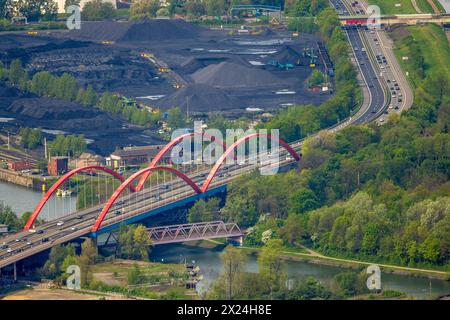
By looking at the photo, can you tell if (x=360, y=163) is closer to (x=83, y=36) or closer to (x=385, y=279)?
(x=385, y=279)

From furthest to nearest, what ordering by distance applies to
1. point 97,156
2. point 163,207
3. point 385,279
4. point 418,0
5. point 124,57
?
point 418,0 < point 124,57 < point 97,156 < point 163,207 < point 385,279

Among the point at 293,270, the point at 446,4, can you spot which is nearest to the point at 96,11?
the point at 446,4

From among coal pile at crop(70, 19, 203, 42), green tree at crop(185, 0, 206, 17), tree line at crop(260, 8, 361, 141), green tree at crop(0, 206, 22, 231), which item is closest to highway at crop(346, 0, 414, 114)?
tree line at crop(260, 8, 361, 141)

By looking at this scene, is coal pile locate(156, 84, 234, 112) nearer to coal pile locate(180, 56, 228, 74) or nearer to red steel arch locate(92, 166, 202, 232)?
coal pile locate(180, 56, 228, 74)

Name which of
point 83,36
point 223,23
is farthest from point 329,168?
point 223,23

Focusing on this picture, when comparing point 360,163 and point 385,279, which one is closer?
point 385,279

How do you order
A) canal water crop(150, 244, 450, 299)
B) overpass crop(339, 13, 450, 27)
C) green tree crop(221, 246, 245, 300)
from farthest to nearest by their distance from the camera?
1. overpass crop(339, 13, 450, 27)
2. canal water crop(150, 244, 450, 299)
3. green tree crop(221, 246, 245, 300)
